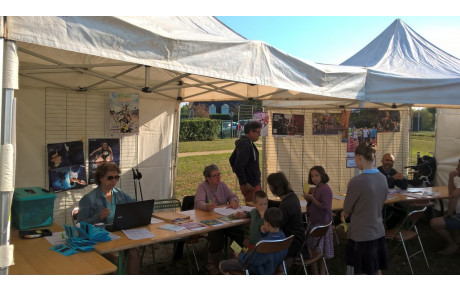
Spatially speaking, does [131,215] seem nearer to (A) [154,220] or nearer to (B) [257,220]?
(A) [154,220]

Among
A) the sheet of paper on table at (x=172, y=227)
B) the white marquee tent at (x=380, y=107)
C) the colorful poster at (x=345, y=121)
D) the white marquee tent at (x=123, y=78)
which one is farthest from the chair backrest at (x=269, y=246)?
the colorful poster at (x=345, y=121)

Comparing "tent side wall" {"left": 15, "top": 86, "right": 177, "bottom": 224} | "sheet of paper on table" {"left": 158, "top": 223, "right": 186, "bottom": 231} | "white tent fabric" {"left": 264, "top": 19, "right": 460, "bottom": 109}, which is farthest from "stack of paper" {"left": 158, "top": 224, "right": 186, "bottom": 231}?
"white tent fabric" {"left": 264, "top": 19, "right": 460, "bottom": 109}

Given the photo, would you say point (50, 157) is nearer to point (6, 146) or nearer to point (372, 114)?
point (6, 146)

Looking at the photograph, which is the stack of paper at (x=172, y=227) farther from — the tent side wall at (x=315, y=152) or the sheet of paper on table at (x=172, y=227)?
the tent side wall at (x=315, y=152)

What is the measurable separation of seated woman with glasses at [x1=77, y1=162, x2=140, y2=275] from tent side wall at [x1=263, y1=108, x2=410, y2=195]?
3657 mm

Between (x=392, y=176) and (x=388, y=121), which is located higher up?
(x=388, y=121)

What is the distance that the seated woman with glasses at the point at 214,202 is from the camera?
397 cm

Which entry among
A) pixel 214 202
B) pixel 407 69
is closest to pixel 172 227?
pixel 214 202

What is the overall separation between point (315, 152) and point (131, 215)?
4.50 m

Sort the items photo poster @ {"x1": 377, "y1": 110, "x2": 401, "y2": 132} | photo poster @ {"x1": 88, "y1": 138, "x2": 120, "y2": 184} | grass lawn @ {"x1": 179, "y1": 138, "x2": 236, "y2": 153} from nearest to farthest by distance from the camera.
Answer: photo poster @ {"x1": 88, "y1": 138, "x2": 120, "y2": 184} → photo poster @ {"x1": 377, "y1": 110, "x2": 401, "y2": 132} → grass lawn @ {"x1": 179, "y1": 138, "x2": 236, "y2": 153}

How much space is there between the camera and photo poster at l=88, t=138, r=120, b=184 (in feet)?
16.1

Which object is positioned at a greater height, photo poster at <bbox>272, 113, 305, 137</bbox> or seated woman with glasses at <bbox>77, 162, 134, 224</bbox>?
photo poster at <bbox>272, 113, 305, 137</bbox>

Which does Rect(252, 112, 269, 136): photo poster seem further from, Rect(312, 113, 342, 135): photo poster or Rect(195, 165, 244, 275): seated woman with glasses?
Rect(195, 165, 244, 275): seated woman with glasses

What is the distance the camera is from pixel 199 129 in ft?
72.5
